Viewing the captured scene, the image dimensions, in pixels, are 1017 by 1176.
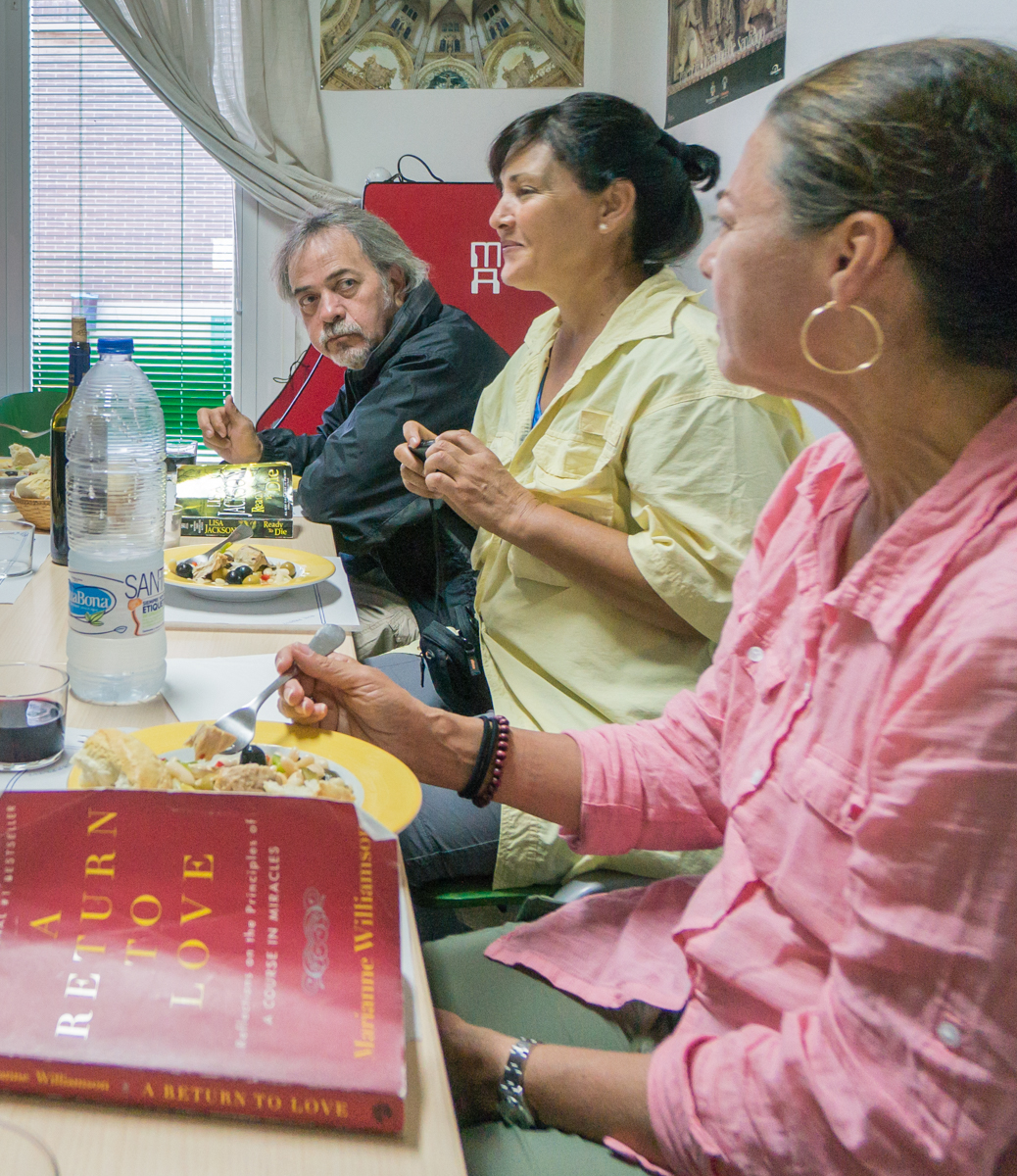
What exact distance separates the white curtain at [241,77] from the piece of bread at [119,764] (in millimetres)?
3309

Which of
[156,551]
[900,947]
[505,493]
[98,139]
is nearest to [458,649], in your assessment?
[505,493]

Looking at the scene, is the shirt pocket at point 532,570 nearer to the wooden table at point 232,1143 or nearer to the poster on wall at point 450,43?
the wooden table at point 232,1143

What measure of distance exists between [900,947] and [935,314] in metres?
0.39

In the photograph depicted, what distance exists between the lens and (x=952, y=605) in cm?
61

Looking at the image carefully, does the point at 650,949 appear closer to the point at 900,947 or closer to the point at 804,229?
the point at 900,947

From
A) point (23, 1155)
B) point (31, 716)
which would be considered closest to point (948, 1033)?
point (23, 1155)

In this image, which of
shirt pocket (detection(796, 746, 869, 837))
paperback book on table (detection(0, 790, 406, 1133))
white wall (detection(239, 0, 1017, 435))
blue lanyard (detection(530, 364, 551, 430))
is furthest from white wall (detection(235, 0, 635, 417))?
paperback book on table (detection(0, 790, 406, 1133))

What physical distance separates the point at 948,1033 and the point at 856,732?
19cm

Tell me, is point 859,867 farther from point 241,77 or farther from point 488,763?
point 241,77

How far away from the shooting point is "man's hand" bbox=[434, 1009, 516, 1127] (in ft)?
2.57

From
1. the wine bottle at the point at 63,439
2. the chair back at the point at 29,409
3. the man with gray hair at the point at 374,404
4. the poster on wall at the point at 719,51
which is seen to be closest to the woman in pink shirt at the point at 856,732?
the wine bottle at the point at 63,439

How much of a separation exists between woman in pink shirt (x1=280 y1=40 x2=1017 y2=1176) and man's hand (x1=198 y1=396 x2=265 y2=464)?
1.61 meters

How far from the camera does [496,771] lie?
97 centimetres

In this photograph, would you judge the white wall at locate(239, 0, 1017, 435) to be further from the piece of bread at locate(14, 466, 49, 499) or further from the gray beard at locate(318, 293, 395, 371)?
the piece of bread at locate(14, 466, 49, 499)
